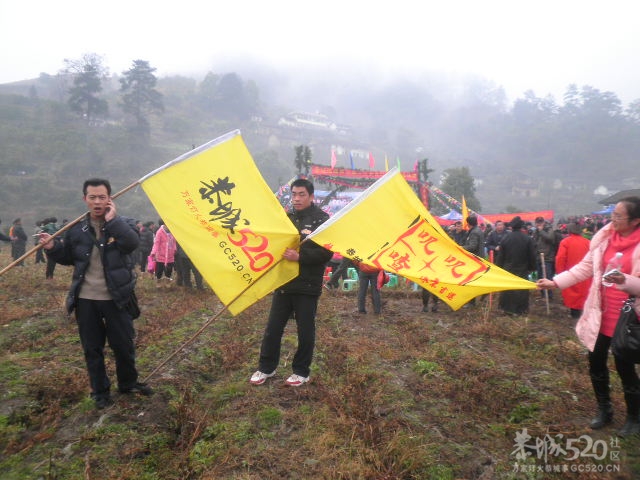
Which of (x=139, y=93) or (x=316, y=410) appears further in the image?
(x=139, y=93)

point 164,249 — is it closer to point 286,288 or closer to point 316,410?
point 286,288

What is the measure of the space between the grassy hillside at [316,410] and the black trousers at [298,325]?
248 mm

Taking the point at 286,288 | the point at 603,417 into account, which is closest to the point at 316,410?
the point at 286,288

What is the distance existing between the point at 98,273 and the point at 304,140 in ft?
282

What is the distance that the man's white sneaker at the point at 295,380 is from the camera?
3980 millimetres

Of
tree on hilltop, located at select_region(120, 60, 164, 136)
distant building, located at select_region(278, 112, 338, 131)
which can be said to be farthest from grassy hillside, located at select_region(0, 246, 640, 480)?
distant building, located at select_region(278, 112, 338, 131)

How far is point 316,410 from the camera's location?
11.7ft

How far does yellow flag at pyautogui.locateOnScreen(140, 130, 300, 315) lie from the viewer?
11.9 feet

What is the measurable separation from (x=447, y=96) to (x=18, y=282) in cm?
17723

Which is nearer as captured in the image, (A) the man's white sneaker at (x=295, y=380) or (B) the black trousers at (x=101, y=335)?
(B) the black trousers at (x=101, y=335)

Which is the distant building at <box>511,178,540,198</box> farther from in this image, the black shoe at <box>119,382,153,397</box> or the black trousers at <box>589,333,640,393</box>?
the black shoe at <box>119,382,153,397</box>

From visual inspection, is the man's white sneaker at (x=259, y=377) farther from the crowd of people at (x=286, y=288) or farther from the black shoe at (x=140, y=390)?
the black shoe at (x=140, y=390)

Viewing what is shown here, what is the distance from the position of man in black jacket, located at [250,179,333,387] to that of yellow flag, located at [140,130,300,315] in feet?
0.46

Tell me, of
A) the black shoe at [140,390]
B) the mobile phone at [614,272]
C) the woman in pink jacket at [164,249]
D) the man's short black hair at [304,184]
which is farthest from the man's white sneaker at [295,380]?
the woman in pink jacket at [164,249]
